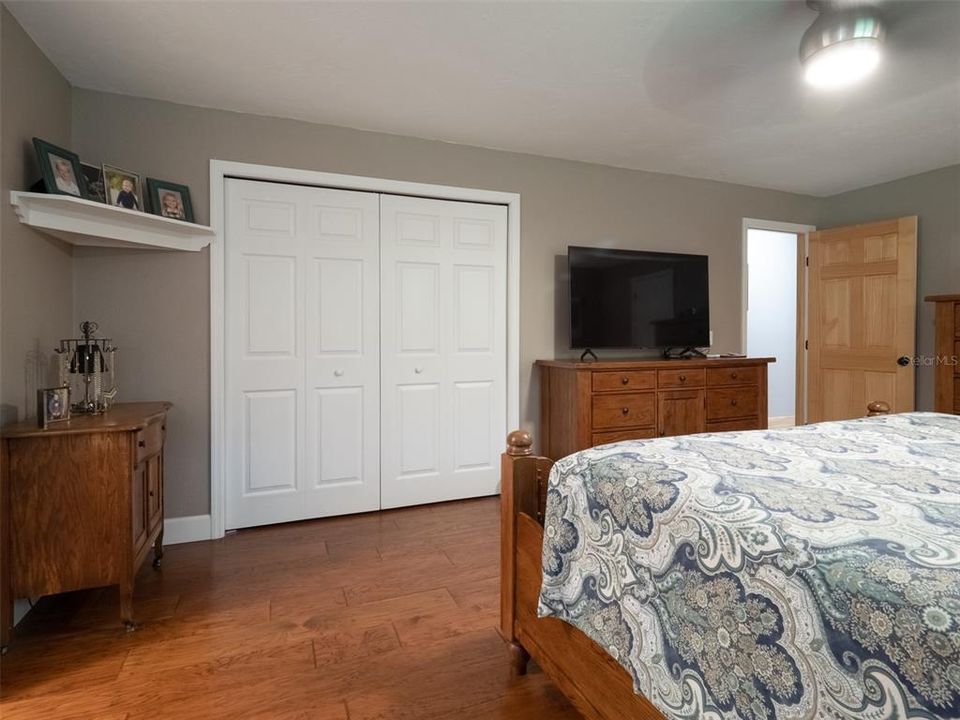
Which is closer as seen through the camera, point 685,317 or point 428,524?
point 428,524

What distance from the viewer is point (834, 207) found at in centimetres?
442

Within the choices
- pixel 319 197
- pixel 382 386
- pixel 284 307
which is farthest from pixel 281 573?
pixel 319 197

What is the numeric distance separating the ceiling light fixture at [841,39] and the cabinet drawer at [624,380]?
1755 mm

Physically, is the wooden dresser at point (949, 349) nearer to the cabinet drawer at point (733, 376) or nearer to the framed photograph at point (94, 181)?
the cabinet drawer at point (733, 376)

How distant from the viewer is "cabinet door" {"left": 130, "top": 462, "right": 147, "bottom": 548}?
6.32ft

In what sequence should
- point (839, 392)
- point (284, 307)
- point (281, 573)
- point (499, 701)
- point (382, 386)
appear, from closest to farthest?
point (499, 701) → point (281, 573) → point (284, 307) → point (382, 386) → point (839, 392)

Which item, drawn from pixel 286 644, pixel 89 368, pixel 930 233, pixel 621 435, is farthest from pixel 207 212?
pixel 930 233

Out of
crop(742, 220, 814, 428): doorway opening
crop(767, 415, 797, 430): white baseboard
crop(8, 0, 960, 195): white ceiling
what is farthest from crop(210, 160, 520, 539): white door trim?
crop(767, 415, 797, 430): white baseboard

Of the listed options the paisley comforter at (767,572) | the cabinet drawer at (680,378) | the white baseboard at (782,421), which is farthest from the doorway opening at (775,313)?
the paisley comforter at (767,572)

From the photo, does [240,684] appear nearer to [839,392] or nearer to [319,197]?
[319,197]

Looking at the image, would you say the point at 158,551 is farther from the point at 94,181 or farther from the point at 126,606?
the point at 94,181

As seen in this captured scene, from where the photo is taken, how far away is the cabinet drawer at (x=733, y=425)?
349 centimetres

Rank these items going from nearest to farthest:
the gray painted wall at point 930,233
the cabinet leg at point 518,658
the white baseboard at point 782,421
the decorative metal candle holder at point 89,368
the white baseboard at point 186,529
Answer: the cabinet leg at point 518,658 < the decorative metal candle holder at point 89,368 < the white baseboard at point 186,529 < the gray painted wall at point 930,233 < the white baseboard at point 782,421

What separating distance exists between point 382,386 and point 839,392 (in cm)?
369
